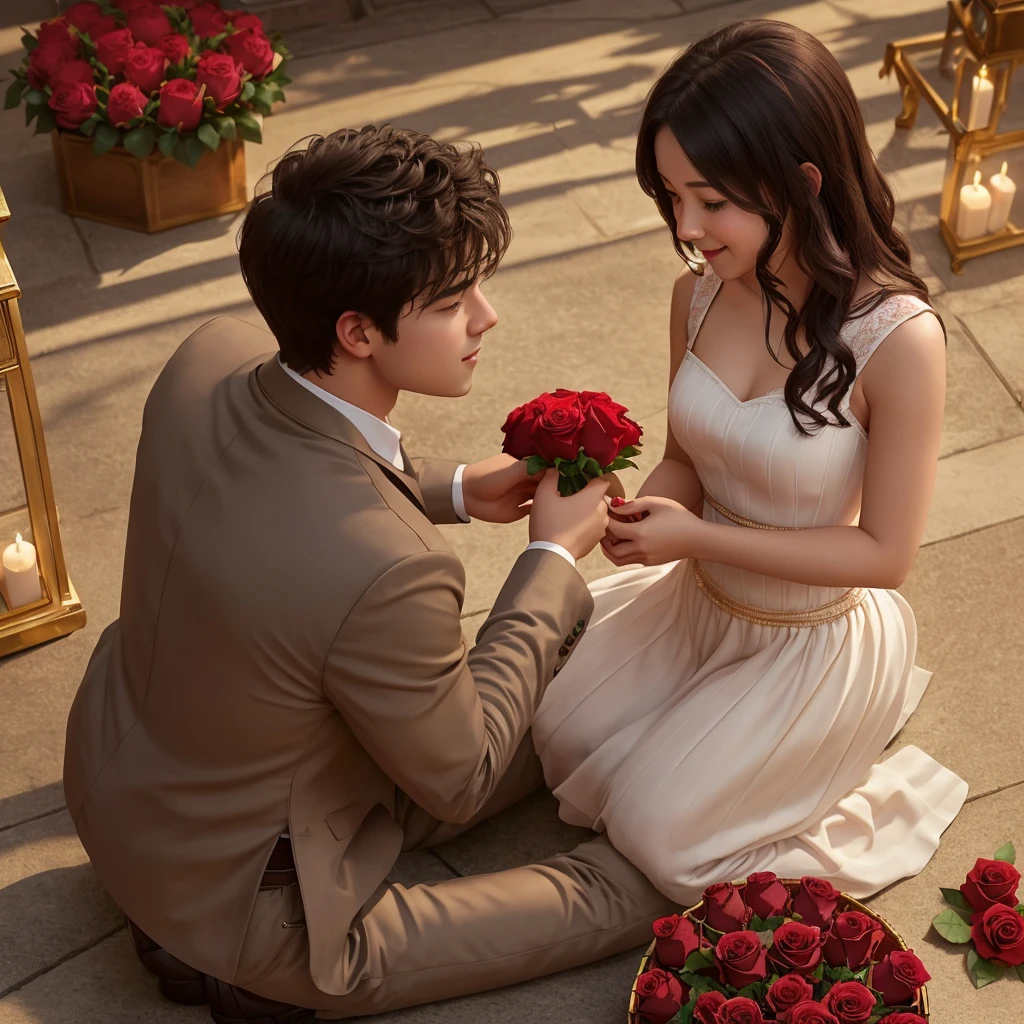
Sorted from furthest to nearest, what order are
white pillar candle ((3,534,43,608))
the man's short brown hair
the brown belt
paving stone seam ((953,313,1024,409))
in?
paving stone seam ((953,313,1024,409)) → white pillar candle ((3,534,43,608)) → the brown belt → the man's short brown hair

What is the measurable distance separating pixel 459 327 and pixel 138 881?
3.44 feet

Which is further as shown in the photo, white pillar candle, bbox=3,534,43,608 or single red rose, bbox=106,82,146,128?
single red rose, bbox=106,82,146,128

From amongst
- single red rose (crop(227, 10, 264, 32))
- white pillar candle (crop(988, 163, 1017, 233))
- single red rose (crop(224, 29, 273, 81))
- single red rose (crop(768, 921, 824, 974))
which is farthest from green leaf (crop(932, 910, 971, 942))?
single red rose (crop(227, 10, 264, 32))

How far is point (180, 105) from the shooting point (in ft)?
14.1

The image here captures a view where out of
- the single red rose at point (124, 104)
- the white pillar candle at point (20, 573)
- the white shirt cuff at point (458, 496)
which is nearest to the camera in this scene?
the white shirt cuff at point (458, 496)

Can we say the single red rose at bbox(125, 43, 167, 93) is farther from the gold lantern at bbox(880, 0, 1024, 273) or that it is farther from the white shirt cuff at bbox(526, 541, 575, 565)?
the white shirt cuff at bbox(526, 541, 575, 565)

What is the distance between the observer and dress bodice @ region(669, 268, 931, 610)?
2.50m

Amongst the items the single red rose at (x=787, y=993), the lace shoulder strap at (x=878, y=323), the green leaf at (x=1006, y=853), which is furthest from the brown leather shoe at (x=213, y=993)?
the lace shoulder strap at (x=878, y=323)

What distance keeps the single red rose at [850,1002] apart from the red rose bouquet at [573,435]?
91 centimetres

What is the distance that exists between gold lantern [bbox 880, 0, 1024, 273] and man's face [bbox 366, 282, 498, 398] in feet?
8.40

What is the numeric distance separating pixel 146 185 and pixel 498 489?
2322mm

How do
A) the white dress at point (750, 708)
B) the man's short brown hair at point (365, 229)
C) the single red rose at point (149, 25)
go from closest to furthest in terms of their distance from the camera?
1. the man's short brown hair at point (365, 229)
2. the white dress at point (750, 708)
3. the single red rose at point (149, 25)

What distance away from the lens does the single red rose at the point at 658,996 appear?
234 cm

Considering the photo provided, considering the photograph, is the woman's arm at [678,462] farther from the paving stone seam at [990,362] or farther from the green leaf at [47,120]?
the green leaf at [47,120]
